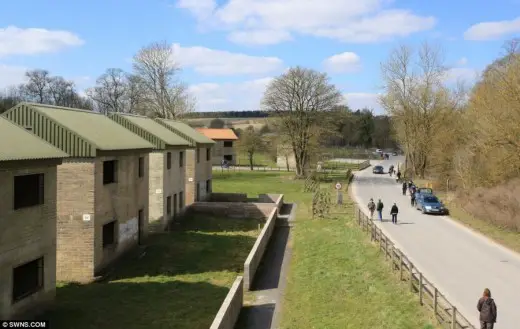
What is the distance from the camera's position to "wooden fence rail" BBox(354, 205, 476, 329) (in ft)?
40.3

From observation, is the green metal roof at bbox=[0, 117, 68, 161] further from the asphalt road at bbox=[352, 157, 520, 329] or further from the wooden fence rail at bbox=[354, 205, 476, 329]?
the asphalt road at bbox=[352, 157, 520, 329]

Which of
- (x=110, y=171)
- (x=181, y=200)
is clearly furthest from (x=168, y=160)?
(x=110, y=171)

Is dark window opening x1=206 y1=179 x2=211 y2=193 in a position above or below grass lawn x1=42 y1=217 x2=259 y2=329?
above

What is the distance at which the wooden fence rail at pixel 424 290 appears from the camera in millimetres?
12297

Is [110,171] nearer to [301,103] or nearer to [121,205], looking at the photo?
[121,205]

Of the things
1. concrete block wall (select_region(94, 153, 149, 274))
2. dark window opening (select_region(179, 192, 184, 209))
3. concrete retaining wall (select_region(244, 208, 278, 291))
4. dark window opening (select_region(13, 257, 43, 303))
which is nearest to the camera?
dark window opening (select_region(13, 257, 43, 303))

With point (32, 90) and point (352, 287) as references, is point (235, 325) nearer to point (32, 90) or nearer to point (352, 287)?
point (352, 287)

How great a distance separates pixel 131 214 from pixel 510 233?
61.5 feet

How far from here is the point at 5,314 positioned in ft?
42.7

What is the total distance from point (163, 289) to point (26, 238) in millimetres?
5496

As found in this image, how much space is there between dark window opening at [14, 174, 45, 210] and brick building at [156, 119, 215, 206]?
20.4 meters

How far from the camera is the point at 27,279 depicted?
14477mm

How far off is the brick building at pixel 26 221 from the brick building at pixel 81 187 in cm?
285

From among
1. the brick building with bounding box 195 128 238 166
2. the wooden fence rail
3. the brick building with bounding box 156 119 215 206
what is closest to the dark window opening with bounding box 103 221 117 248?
the wooden fence rail
